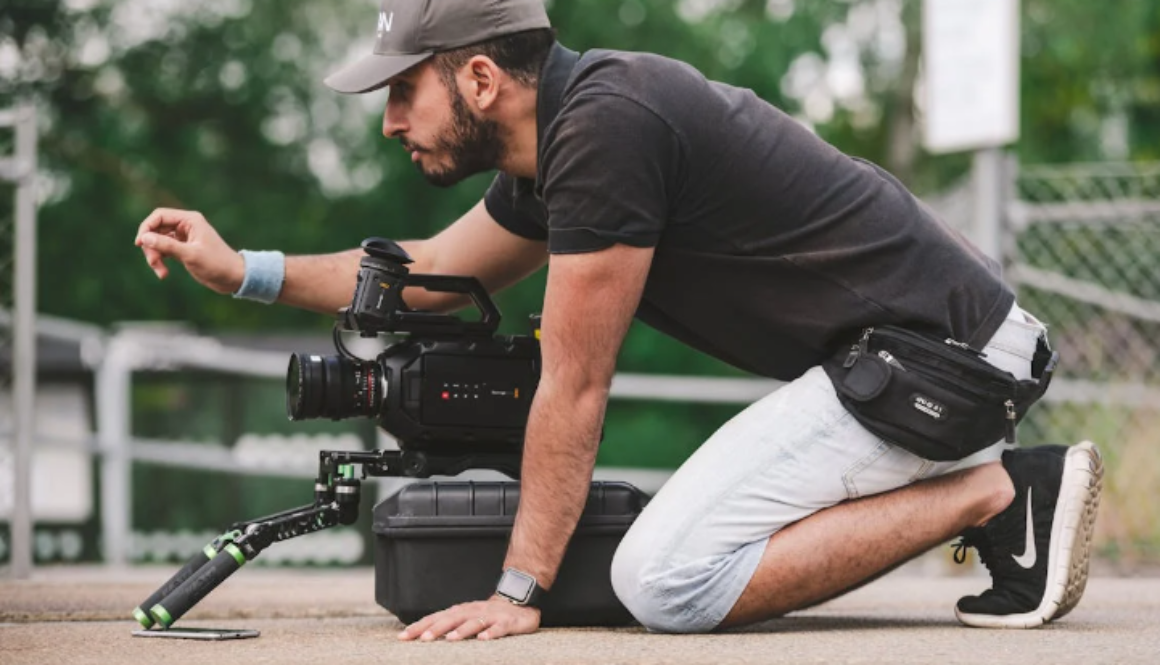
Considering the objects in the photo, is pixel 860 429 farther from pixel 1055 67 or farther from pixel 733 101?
pixel 1055 67

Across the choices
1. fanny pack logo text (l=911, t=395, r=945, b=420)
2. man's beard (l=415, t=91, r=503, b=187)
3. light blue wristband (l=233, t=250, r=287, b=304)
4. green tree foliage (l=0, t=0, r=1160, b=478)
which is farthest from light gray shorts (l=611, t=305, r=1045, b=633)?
green tree foliage (l=0, t=0, r=1160, b=478)

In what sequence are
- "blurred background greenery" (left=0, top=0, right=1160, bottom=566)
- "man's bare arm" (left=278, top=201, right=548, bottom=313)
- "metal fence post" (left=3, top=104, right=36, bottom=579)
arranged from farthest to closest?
"blurred background greenery" (left=0, top=0, right=1160, bottom=566) → "metal fence post" (left=3, top=104, right=36, bottom=579) → "man's bare arm" (left=278, top=201, right=548, bottom=313)

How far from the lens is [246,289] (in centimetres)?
339

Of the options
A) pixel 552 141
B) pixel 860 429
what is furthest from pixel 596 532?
pixel 552 141

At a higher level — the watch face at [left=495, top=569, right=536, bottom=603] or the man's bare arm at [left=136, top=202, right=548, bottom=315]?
the man's bare arm at [left=136, top=202, right=548, bottom=315]

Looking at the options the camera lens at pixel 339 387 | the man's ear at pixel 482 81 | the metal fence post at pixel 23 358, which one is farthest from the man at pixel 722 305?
the metal fence post at pixel 23 358

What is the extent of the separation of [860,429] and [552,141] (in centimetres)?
76

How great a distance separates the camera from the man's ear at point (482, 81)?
3037 millimetres

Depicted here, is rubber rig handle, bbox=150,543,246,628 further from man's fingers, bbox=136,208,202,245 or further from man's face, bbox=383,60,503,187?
man's face, bbox=383,60,503,187

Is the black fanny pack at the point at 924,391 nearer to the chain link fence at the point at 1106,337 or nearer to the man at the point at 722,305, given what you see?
the man at the point at 722,305

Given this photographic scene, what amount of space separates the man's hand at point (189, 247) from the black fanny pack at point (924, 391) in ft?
4.01

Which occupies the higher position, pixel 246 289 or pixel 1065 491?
pixel 246 289

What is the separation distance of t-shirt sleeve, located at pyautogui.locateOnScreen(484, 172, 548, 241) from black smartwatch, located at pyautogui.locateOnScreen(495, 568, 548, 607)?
85 centimetres

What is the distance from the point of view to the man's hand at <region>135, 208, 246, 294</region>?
3186 mm
